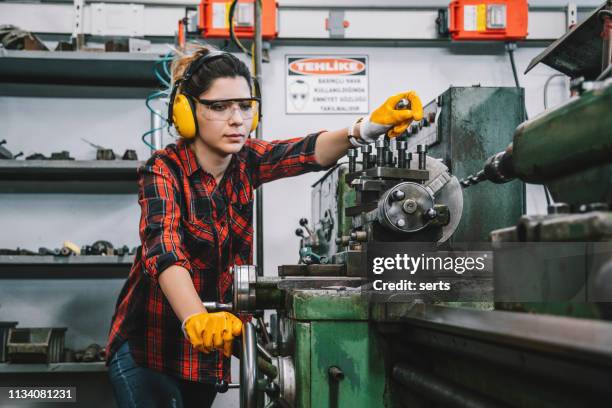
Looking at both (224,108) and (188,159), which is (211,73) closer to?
(224,108)

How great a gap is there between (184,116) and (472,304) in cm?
84

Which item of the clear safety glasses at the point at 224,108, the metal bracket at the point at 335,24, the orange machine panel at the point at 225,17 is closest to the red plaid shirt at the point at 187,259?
the clear safety glasses at the point at 224,108

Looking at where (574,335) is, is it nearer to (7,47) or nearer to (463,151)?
(463,151)

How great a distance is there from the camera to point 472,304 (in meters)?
0.98

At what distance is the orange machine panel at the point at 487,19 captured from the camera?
9.15 ft

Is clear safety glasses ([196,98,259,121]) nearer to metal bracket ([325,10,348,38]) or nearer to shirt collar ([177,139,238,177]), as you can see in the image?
shirt collar ([177,139,238,177])

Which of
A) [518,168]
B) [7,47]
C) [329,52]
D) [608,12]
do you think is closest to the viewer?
[518,168]

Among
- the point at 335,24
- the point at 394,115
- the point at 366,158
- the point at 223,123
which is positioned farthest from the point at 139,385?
the point at 335,24

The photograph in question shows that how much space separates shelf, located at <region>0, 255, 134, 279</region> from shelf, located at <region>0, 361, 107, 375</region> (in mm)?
396

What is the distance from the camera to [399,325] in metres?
0.97

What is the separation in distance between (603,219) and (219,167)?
1.13m

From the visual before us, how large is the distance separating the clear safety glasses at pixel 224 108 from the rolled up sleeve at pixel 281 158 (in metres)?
0.17

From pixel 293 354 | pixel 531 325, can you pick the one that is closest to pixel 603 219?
pixel 531 325

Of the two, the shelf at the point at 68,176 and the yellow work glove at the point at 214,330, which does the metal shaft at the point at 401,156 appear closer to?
the yellow work glove at the point at 214,330
